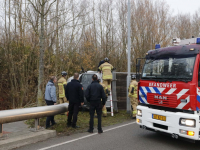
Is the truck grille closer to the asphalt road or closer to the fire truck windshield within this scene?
the fire truck windshield

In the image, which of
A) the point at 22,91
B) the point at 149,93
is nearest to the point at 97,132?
the point at 149,93

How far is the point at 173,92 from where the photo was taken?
17.7 ft

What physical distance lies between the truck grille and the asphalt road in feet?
3.70

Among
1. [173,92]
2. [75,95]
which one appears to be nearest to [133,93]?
[75,95]

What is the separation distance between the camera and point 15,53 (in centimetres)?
1778

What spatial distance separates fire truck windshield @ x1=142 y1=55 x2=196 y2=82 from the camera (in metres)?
5.36

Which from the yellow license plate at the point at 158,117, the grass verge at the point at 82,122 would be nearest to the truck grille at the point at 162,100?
the yellow license plate at the point at 158,117

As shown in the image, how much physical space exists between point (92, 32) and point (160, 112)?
20.8 metres

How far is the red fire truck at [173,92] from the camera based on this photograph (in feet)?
16.5

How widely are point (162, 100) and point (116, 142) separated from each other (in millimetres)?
1764

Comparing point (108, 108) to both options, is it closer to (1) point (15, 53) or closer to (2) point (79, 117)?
(2) point (79, 117)

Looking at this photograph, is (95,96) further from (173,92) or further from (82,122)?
(173,92)

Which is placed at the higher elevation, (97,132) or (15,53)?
(15,53)

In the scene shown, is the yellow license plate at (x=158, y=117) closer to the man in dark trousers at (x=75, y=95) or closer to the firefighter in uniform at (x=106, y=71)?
the man in dark trousers at (x=75, y=95)
